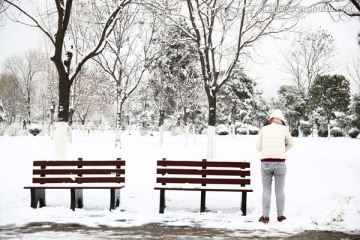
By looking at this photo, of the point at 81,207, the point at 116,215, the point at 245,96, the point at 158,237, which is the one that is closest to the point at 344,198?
the point at 158,237

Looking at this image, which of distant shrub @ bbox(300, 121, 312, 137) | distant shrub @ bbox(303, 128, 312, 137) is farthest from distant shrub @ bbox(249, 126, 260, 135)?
distant shrub @ bbox(303, 128, 312, 137)

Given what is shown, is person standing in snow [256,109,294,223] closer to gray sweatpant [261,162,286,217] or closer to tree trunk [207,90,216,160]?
gray sweatpant [261,162,286,217]

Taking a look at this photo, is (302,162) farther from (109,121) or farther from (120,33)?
(109,121)

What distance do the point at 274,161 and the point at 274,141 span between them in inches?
15.0

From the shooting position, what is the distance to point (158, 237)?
5.91 m

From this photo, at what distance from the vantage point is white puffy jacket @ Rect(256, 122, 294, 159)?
277 inches

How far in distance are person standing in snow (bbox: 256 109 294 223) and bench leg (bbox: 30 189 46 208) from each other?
15.4 feet

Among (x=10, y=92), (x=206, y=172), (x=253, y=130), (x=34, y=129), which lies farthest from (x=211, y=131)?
(x=10, y=92)

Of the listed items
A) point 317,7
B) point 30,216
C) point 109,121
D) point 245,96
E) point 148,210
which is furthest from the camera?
point 109,121

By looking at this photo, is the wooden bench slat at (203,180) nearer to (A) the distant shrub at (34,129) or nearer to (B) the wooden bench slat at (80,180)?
(B) the wooden bench slat at (80,180)

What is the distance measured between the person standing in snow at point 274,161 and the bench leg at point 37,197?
4700 mm

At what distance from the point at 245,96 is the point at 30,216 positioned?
4598 centimetres

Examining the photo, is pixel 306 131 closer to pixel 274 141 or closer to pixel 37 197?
pixel 274 141

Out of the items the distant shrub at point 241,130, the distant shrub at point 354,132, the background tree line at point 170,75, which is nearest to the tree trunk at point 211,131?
the background tree line at point 170,75
